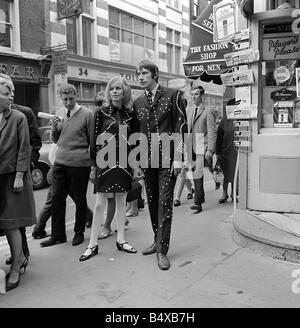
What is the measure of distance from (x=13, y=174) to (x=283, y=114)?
11.2 feet

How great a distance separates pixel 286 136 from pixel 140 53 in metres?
17.1

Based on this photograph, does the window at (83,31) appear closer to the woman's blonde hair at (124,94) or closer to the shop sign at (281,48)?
the shop sign at (281,48)

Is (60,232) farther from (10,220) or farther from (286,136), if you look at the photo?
(286,136)

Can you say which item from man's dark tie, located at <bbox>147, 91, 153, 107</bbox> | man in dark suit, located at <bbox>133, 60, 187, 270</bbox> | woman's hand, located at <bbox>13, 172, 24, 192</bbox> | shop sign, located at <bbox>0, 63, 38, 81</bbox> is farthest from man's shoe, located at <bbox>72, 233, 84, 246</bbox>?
shop sign, located at <bbox>0, 63, 38, 81</bbox>

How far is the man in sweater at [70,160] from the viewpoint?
15.6 feet

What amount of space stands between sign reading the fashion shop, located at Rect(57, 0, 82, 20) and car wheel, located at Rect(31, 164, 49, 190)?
7533mm

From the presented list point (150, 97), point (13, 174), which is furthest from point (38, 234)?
point (150, 97)

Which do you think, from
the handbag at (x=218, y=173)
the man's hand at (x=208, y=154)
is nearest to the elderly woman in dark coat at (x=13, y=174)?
the man's hand at (x=208, y=154)

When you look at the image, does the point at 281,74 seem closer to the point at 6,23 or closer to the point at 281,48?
the point at 281,48

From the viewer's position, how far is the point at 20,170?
363 centimetres

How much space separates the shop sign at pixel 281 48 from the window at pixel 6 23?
11.4m

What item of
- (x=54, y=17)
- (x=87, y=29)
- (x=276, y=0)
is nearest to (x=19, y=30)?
(x=54, y=17)

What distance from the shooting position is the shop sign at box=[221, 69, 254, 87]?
525 cm

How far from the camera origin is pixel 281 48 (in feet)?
17.4
